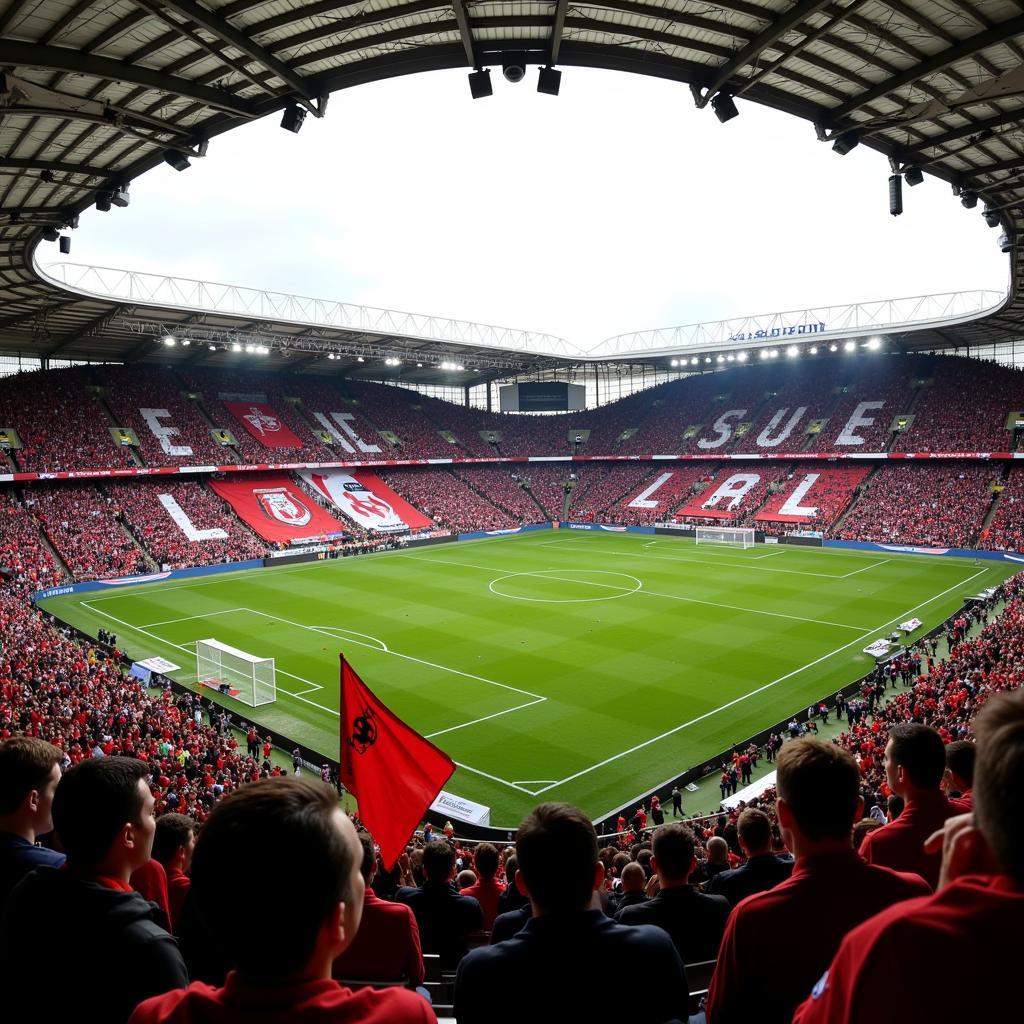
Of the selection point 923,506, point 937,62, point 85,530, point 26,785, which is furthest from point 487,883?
point 923,506

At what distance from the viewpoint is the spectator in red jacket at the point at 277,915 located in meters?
1.87

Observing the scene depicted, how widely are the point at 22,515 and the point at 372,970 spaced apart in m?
51.2

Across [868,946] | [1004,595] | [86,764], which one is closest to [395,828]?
[86,764]

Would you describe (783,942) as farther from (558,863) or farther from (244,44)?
(244,44)

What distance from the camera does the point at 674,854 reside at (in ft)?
17.7

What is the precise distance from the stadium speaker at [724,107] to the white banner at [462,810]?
16.0m

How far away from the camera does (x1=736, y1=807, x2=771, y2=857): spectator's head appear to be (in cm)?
556

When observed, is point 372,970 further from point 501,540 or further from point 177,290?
point 501,540

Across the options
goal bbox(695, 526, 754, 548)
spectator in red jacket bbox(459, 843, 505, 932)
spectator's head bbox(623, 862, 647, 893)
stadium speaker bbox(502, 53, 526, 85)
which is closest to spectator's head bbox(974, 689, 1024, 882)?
spectator's head bbox(623, 862, 647, 893)

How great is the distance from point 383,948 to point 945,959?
355cm

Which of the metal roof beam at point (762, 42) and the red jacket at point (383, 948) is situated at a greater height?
the metal roof beam at point (762, 42)

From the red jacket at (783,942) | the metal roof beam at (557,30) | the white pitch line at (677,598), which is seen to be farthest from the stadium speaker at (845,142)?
the white pitch line at (677,598)

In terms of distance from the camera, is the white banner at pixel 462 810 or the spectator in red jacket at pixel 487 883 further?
the white banner at pixel 462 810

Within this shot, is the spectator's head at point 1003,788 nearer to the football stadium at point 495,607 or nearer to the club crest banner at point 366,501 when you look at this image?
the football stadium at point 495,607
